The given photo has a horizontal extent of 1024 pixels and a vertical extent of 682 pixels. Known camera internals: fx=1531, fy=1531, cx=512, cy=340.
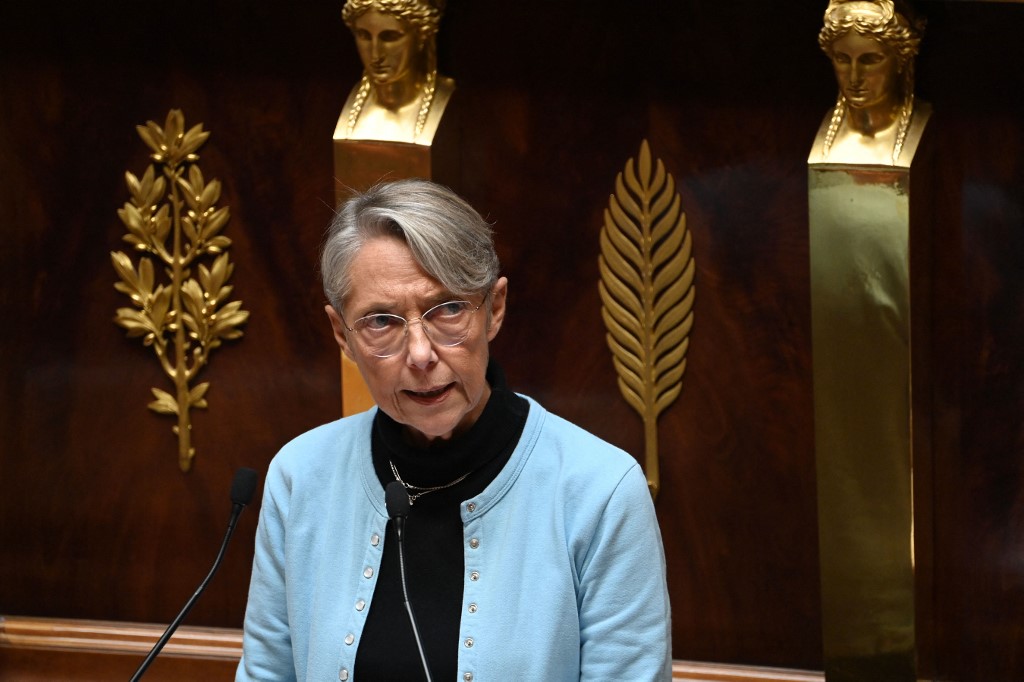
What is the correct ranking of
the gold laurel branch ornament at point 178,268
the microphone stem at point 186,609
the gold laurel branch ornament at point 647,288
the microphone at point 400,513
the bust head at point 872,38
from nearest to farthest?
1. the microphone at point 400,513
2. the microphone stem at point 186,609
3. the bust head at point 872,38
4. the gold laurel branch ornament at point 647,288
5. the gold laurel branch ornament at point 178,268

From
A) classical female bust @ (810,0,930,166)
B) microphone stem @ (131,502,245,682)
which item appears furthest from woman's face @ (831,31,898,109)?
microphone stem @ (131,502,245,682)

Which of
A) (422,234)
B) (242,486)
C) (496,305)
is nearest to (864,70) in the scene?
(496,305)

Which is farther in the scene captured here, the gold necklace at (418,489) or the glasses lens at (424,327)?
the gold necklace at (418,489)

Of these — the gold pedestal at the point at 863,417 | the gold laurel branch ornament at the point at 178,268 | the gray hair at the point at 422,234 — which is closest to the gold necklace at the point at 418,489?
the gray hair at the point at 422,234

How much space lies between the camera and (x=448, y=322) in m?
1.85

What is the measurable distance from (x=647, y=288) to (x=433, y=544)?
2.90ft

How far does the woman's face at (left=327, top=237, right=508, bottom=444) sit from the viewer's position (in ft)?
5.99

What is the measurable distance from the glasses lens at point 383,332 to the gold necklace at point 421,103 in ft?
2.51

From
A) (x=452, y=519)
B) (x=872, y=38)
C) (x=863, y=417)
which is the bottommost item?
(x=452, y=519)

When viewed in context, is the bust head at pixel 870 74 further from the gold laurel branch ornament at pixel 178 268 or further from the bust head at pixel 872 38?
the gold laurel branch ornament at pixel 178 268

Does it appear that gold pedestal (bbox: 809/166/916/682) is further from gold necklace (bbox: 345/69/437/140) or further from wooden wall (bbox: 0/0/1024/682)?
gold necklace (bbox: 345/69/437/140)

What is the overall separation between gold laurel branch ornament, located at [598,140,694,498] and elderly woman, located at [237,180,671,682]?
72cm

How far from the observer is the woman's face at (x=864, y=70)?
2322mm

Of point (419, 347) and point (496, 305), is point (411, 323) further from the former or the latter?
point (496, 305)
